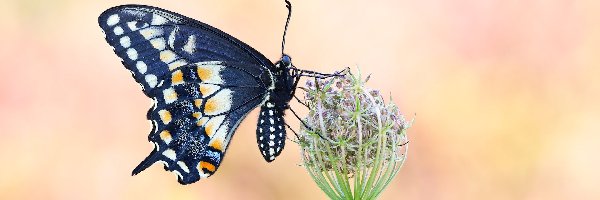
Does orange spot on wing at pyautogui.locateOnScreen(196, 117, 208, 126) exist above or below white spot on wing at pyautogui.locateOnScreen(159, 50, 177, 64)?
below

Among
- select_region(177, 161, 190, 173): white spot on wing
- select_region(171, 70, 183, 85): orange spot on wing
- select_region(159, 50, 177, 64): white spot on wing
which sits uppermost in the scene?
select_region(159, 50, 177, 64): white spot on wing

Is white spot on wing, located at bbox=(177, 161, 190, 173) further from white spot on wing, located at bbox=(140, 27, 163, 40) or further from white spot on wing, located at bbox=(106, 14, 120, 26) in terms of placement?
white spot on wing, located at bbox=(106, 14, 120, 26)

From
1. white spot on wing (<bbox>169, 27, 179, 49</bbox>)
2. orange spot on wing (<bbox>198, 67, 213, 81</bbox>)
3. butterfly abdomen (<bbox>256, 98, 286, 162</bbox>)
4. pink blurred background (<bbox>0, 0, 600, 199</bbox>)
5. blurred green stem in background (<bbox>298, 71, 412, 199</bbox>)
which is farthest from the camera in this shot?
pink blurred background (<bbox>0, 0, 600, 199</bbox>)

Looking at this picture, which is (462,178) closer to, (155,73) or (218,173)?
(218,173)

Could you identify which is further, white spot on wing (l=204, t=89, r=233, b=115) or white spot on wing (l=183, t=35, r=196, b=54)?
white spot on wing (l=204, t=89, r=233, b=115)

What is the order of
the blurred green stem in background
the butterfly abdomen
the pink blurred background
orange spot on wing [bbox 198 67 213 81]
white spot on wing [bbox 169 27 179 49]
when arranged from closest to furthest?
1. the blurred green stem in background
2. the butterfly abdomen
3. white spot on wing [bbox 169 27 179 49]
4. orange spot on wing [bbox 198 67 213 81]
5. the pink blurred background

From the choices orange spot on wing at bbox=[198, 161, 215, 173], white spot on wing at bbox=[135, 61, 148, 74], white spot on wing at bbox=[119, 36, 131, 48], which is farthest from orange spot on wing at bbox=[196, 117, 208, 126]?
white spot on wing at bbox=[119, 36, 131, 48]

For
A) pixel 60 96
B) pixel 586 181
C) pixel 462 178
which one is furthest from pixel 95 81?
pixel 586 181
